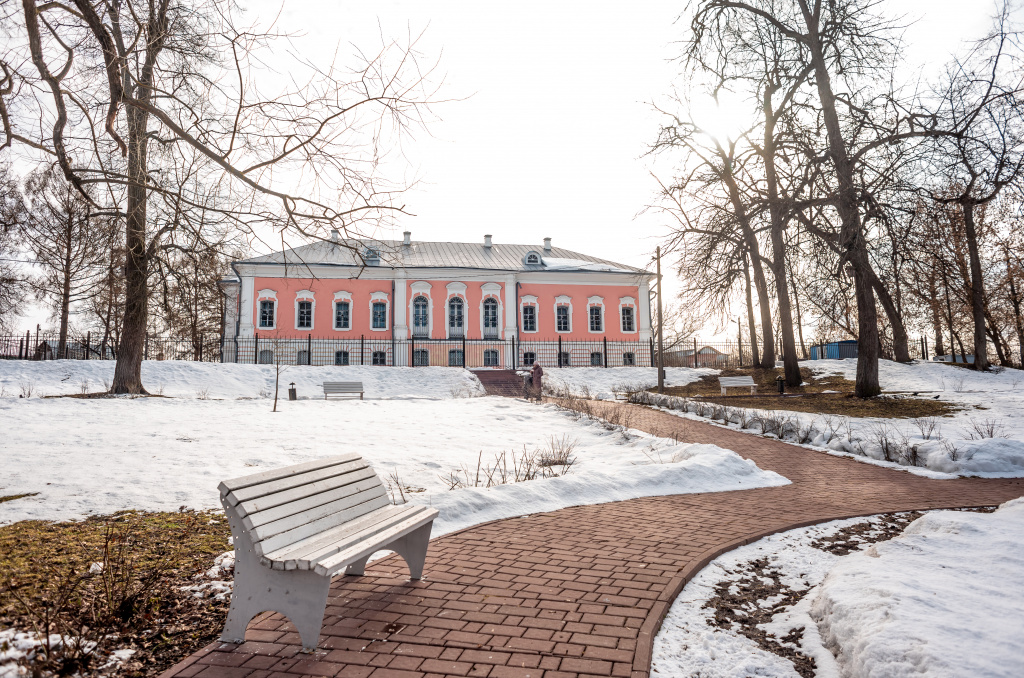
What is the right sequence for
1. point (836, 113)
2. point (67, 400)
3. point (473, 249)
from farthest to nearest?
point (473, 249)
point (836, 113)
point (67, 400)

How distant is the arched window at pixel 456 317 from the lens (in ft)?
A: 103

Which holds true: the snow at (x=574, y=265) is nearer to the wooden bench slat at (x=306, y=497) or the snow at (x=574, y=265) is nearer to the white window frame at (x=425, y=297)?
the white window frame at (x=425, y=297)

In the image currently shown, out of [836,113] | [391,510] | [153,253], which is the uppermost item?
[836,113]

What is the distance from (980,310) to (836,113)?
9918 millimetres

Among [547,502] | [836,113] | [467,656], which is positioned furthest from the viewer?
[836,113]

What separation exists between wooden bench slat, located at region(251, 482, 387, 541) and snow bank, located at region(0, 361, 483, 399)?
12.3 meters

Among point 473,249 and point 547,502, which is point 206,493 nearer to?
point 547,502

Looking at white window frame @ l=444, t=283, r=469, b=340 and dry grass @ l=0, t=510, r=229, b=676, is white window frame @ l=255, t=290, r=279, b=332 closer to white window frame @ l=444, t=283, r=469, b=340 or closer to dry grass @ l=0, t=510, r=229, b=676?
white window frame @ l=444, t=283, r=469, b=340

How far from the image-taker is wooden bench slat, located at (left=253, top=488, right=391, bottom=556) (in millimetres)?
2985

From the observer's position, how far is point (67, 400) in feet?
40.0

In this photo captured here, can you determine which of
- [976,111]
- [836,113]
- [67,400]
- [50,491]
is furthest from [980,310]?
[67,400]

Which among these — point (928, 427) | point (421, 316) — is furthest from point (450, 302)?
point (928, 427)

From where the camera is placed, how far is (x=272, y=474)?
3334mm

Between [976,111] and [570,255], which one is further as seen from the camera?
[570,255]
